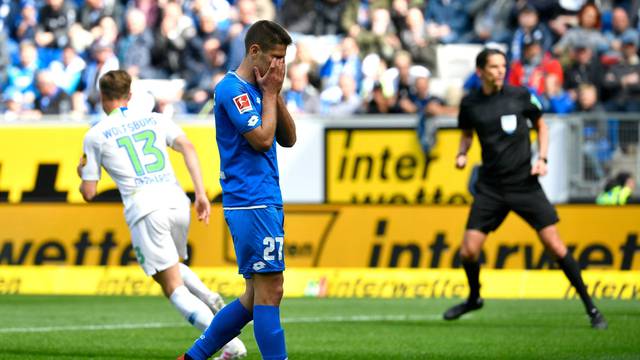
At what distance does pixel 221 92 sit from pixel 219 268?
10436 millimetres

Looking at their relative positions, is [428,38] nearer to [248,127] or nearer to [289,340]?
[289,340]

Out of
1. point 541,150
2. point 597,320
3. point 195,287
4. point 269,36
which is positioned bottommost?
point 597,320

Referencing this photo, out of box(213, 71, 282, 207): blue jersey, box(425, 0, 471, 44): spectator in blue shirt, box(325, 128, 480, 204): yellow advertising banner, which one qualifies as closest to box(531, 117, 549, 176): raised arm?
box(213, 71, 282, 207): blue jersey

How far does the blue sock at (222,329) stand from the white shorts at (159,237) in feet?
7.28

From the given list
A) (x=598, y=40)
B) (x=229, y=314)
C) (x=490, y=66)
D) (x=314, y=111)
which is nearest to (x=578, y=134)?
(x=598, y=40)

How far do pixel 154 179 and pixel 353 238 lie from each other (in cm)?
762

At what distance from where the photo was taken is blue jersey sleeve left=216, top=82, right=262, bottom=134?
314 inches

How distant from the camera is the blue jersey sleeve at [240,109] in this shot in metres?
7.99

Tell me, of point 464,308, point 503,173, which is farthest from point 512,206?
point 464,308

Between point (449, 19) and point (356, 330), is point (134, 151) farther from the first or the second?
point (449, 19)

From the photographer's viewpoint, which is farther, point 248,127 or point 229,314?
point 229,314

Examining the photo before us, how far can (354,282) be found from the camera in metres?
17.9

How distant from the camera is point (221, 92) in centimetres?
811

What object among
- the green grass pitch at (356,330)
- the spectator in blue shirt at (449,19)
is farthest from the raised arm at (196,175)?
the spectator in blue shirt at (449,19)
